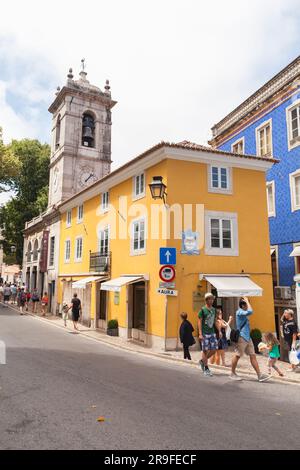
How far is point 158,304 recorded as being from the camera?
1340 centimetres

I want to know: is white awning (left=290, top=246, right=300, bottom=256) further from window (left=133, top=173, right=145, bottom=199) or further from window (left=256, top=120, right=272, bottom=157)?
window (left=133, top=173, right=145, bottom=199)

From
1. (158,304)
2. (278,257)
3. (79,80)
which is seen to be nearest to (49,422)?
(158,304)

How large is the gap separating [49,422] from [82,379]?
104 inches

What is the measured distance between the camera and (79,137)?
3009cm

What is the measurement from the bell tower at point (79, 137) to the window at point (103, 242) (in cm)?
1132

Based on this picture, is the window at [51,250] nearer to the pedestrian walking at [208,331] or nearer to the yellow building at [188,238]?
the yellow building at [188,238]

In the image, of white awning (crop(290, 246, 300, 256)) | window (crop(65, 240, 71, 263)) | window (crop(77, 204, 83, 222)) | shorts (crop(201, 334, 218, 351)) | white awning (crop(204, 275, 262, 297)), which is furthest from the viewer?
window (crop(65, 240, 71, 263))

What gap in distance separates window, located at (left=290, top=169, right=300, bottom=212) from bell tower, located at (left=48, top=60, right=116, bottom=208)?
59.1ft

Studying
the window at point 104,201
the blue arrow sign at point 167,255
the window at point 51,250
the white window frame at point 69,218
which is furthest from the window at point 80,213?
the blue arrow sign at point 167,255

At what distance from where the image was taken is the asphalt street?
456 centimetres

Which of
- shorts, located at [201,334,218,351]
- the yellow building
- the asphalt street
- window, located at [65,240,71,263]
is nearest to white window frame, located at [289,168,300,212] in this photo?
the yellow building

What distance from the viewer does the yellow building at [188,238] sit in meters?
13.4

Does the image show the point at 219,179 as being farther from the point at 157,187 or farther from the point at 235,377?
the point at 235,377

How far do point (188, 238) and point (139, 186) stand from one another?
3.64 m
